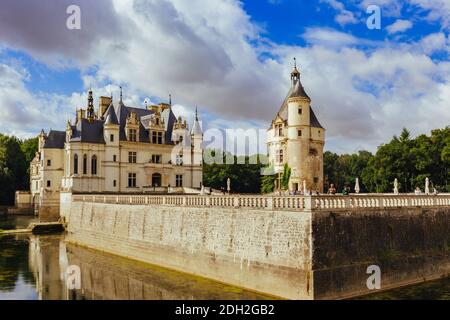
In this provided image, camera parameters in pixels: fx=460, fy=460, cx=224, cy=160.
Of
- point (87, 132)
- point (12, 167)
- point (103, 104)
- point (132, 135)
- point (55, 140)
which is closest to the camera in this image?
point (87, 132)

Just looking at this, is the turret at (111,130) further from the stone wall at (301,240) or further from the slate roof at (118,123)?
the stone wall at (301,240)

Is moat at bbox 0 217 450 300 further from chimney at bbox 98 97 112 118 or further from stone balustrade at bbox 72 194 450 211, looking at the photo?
chimney at bbox 98 97 112 118

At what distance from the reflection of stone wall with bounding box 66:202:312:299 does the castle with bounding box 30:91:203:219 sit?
16586mm

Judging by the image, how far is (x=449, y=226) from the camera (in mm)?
22047

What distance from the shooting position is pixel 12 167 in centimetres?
6906

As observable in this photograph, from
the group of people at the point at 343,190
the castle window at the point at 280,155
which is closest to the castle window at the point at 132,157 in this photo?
the castle window at the point at 280,155

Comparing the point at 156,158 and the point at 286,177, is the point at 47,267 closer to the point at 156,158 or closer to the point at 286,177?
the point at 156,158

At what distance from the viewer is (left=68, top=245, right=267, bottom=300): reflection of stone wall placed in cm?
1778

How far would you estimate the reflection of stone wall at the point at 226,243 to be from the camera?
16.3 metres

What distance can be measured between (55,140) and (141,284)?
32546 millimetres

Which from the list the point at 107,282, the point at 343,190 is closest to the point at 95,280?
the point at 107,282

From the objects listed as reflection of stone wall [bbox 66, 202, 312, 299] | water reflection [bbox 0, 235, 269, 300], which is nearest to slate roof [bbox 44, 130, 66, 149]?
water reflection [bbox 0, 235, 269, 300]
